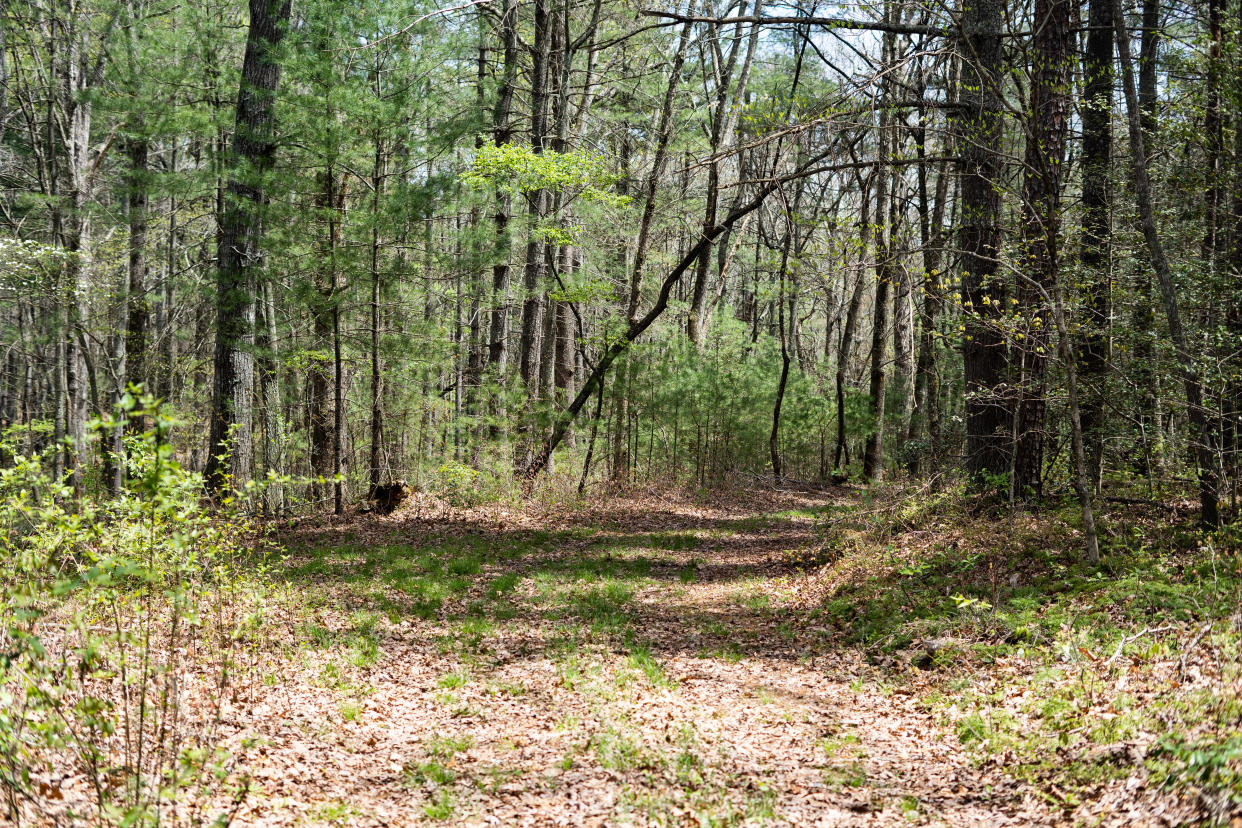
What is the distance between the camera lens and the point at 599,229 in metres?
20.1

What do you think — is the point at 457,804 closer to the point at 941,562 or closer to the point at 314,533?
the point at 941,562

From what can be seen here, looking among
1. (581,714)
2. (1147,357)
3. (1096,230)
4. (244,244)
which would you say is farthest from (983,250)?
(244,244)

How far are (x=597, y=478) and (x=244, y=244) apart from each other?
29.8 feet

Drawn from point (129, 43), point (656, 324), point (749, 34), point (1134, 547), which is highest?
point (749, 34)

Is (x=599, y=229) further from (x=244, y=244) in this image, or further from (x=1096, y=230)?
(x=1096, y=230)

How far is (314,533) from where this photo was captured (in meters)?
10.8

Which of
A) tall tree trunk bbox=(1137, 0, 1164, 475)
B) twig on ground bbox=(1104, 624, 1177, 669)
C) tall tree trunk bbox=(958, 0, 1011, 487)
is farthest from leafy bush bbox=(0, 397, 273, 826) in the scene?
tall tree trunk bbox=(1137, 0, 1164, 475)

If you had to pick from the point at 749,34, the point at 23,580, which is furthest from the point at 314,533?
the point at 749,34

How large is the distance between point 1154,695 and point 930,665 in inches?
70.3

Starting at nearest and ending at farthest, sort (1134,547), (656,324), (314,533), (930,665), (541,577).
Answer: (930,665), (1134,547), (541,577), (314,533), (656,324)

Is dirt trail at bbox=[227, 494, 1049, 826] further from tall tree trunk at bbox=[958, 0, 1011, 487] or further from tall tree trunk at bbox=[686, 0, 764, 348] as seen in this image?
tall tree trunk at bbox=[686, 0, 764, 348]

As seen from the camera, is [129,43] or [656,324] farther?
[656,324]

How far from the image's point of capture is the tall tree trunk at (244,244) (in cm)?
1033

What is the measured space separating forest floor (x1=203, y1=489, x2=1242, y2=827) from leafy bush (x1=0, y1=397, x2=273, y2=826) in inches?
12.3
